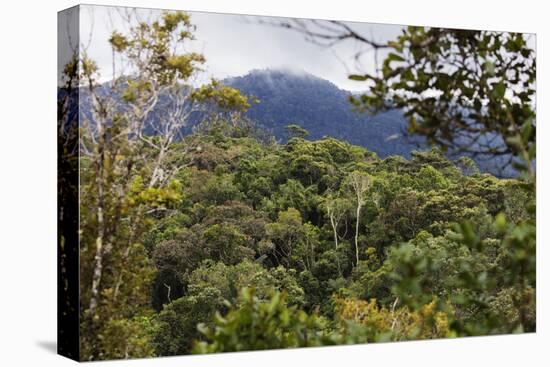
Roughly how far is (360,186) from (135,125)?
2285 mm

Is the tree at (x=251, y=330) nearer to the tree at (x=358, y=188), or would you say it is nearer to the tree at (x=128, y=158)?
the tree at (x=128, y=158)

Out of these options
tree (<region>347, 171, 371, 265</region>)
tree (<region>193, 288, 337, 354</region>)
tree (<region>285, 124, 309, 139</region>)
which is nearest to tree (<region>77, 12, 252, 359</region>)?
tree (<region>285, 124, 309, 139</region>)

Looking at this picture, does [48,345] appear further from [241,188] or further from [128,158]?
[241,188]

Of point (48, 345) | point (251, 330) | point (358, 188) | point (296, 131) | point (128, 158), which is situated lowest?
point (48, 345)

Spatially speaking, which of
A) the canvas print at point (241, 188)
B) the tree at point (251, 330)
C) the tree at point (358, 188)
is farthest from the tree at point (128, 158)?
the tree at point (251, 330)

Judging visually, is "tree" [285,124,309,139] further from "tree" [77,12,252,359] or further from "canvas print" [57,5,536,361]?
"tree" [77,12,252,359]

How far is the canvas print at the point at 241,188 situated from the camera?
21.5ft

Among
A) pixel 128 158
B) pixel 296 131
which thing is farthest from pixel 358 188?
pixel 128 158

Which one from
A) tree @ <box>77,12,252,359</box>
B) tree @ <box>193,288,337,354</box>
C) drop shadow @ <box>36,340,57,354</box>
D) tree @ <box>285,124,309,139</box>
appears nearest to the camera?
tree @ <box>193,288,337,354</box>

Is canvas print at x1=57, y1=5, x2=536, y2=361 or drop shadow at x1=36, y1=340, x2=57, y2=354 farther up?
canvas print at x1=57, y1=5, x2=536, y2=361

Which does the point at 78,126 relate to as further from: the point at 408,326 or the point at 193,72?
the point at 408,326

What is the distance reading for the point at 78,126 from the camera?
21.0 feet

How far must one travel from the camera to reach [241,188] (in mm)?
7422

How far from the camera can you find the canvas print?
258 inches
